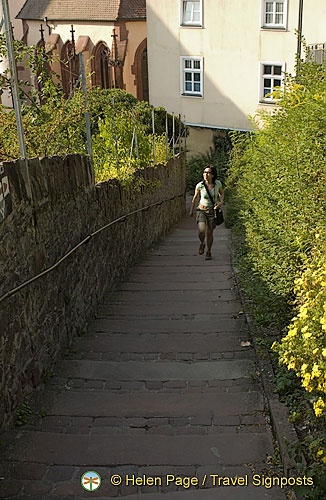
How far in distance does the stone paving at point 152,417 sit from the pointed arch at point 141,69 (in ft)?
99.7

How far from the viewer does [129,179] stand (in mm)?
9367

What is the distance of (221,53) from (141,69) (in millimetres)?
12051

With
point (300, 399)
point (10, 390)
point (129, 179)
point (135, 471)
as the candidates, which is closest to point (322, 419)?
point (300, 399)

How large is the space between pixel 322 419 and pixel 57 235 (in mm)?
3310

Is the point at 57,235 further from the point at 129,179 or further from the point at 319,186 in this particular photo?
the point at 129,179

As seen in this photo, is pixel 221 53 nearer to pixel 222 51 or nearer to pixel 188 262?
pixel 222 51

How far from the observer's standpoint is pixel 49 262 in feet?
18.9

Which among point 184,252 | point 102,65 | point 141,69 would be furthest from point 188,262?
point 102,65

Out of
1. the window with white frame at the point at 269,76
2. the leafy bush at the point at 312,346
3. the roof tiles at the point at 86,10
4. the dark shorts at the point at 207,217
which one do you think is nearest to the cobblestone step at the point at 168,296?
the dark shorts at the point at 207,217

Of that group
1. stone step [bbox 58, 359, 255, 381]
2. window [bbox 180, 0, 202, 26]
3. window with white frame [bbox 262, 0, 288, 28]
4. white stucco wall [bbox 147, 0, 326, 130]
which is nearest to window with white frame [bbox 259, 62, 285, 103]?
white stucco wall [bbox 147, 0, 326, 130]

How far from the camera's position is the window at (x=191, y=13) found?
2508cm

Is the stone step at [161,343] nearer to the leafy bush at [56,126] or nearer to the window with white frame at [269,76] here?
the leafy bush at [56,126]

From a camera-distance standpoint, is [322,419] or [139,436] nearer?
[322,419]

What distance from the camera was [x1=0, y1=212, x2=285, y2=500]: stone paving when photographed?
12.6 ft
